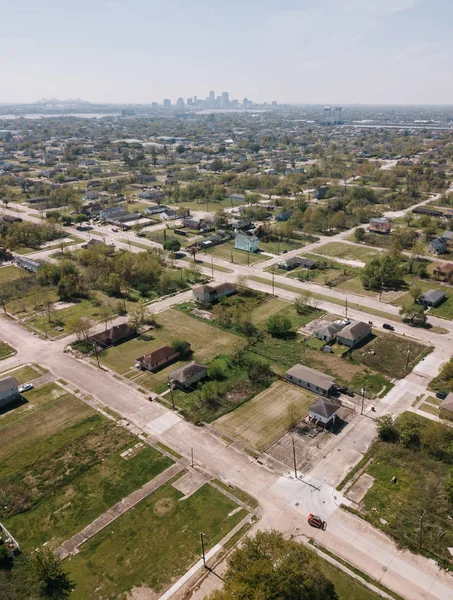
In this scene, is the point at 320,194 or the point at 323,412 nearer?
the point at 323,412

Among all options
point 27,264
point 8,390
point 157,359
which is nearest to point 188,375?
point 157,359

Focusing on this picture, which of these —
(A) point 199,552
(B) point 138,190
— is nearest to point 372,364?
(A) point 199,552

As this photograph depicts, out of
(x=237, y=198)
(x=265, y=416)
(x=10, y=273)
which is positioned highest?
(x=237, y=198)

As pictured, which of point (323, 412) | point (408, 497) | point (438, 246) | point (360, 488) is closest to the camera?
point (408, 497)

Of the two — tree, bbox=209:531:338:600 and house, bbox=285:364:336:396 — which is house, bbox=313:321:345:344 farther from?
tree, bbox=209:531:338:600

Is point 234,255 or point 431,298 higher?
point 431,298


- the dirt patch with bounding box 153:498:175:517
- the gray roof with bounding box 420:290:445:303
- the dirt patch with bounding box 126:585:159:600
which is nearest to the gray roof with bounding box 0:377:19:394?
the dirt patch with bounding box 153:498:175:517

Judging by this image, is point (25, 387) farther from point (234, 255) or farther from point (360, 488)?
point (234, 255)
